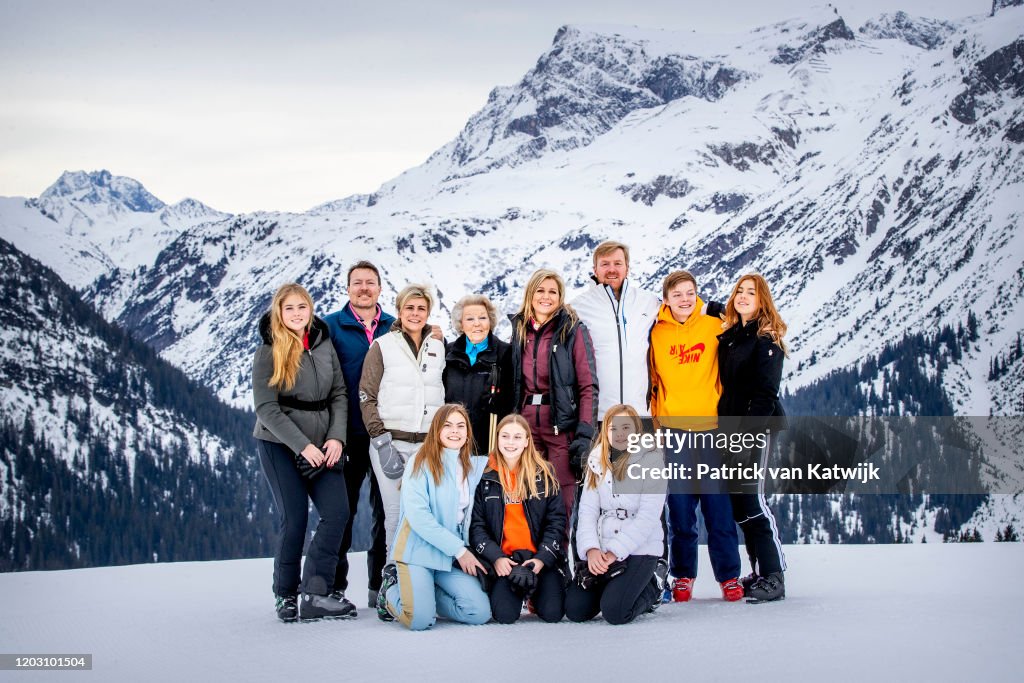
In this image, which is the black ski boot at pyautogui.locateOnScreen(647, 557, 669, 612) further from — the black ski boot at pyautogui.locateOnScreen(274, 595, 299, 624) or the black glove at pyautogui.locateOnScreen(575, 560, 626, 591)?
the black ski boot at pyautogui.locateOnScreen(274, 595, 299, 624)

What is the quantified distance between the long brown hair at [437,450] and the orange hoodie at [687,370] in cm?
166

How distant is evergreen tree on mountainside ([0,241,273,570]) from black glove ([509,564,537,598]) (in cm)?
10184

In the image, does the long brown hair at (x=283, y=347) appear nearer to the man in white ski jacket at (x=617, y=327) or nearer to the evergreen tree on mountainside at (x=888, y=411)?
the man in white ski jacket at (x=617, y=327)

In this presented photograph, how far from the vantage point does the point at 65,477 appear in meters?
116

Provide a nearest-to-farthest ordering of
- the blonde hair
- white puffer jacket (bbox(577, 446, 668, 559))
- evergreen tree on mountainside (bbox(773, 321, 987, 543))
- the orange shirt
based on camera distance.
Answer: white puffer jacket (bbox(577, 446, 668, 559)), the orange shirt, the blonde hair, evergreen tree on mountainside (bbox(773, 321, 987, 543))

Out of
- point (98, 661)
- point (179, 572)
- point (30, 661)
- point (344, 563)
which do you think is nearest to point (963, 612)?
point (344, 563)

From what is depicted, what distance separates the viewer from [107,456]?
125 m

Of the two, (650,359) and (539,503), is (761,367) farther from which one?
(539,503)

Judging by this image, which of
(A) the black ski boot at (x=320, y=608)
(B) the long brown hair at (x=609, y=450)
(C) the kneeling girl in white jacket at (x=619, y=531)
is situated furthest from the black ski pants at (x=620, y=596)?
(A) the black ski boot at (x=320, y=608)

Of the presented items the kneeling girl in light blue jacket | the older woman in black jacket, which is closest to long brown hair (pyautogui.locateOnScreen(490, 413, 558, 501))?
the kneeling girl in light blue jacket

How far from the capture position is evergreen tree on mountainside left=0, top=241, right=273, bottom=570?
349 feet

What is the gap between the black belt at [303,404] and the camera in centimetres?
722

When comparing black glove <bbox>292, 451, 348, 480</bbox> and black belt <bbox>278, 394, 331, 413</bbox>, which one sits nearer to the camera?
black glove <bbox>292, 451, 348, 480</bbox>

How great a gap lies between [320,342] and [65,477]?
12214 cm
